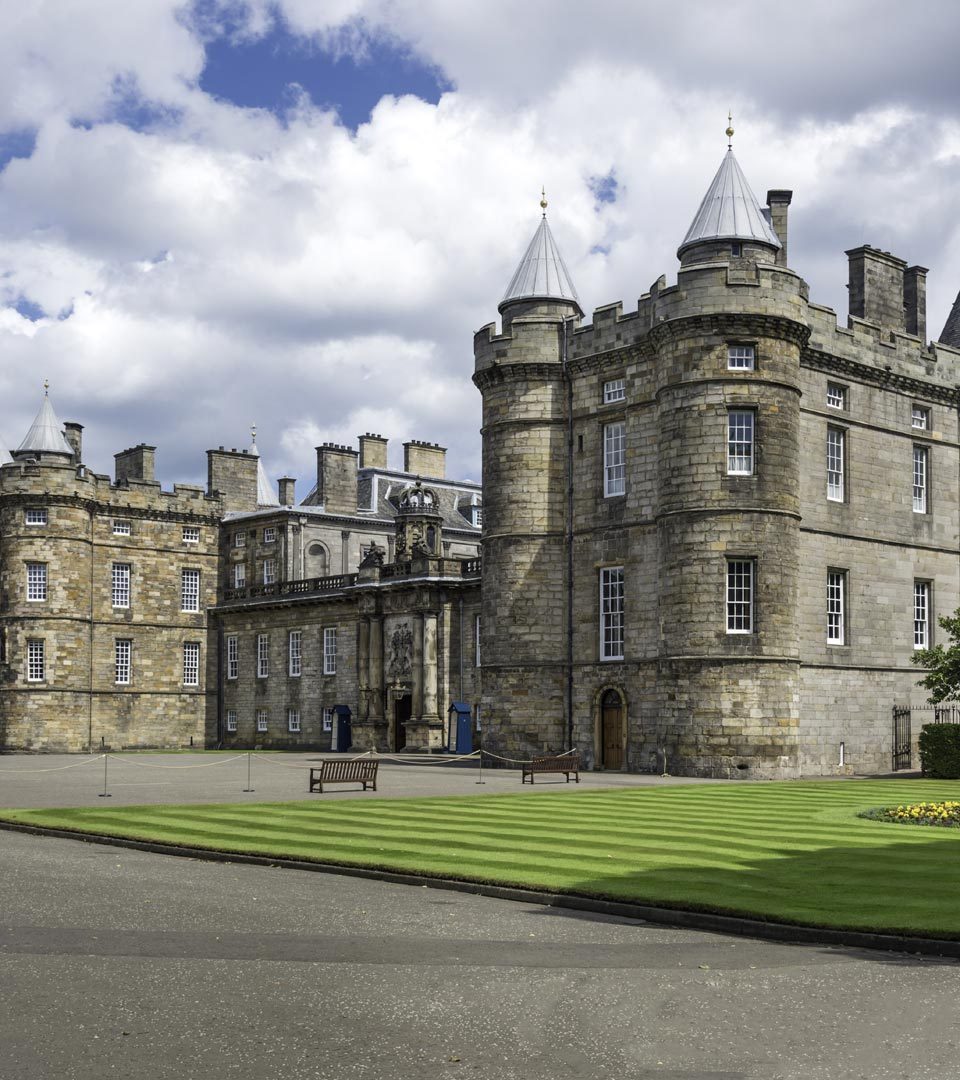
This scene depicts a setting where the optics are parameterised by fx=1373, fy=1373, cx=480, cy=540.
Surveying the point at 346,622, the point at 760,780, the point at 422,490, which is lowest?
the point at 760,780

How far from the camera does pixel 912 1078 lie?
747 cm

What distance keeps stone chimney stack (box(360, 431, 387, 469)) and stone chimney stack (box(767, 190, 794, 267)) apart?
33581mm

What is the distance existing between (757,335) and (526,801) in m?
17.4

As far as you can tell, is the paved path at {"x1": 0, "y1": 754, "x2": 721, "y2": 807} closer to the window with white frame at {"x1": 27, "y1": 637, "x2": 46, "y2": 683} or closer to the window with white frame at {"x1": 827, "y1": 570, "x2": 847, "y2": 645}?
the window with white frame at {"x1": 827, "y1": 570, "x2": 847, "y2": 645}

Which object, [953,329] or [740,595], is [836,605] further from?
[953,329]

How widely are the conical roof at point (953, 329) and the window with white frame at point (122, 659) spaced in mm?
37953

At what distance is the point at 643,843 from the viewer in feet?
57.5

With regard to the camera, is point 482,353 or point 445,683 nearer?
point 482,353

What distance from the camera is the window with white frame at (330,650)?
59844mm

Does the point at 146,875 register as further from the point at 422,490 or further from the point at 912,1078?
the point at 422,490

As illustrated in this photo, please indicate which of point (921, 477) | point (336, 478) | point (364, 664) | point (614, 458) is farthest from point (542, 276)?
point (336, 478)

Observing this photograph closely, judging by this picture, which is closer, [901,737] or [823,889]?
[823,889]

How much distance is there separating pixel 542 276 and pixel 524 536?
350 inches

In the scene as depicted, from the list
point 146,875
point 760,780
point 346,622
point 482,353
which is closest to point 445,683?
point 346,622
